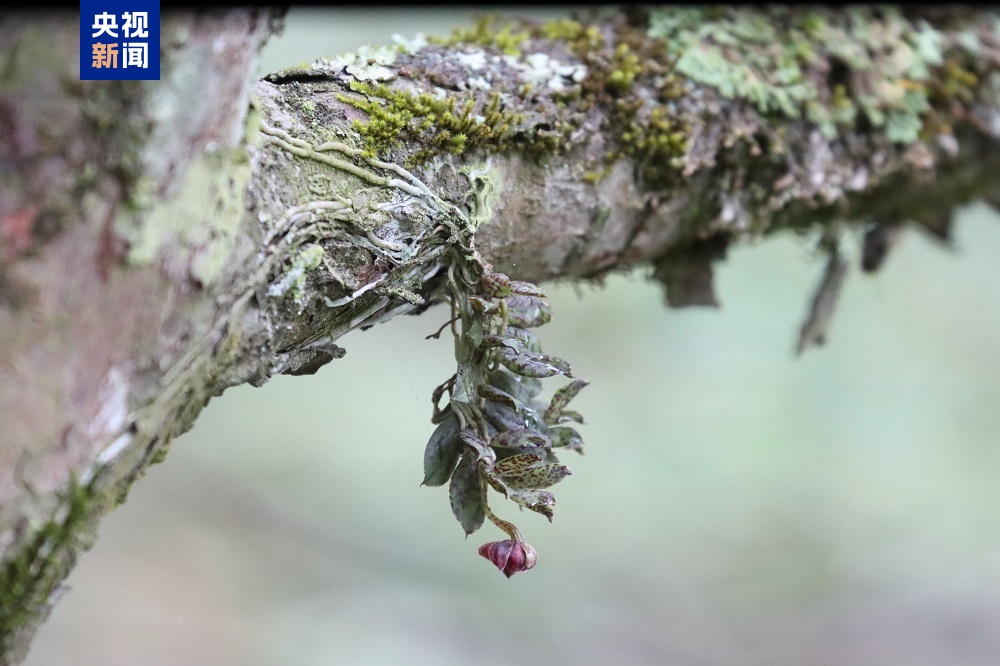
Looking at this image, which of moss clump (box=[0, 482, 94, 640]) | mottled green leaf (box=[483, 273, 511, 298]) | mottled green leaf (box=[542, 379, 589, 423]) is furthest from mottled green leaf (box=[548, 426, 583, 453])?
moss clump (box=[0, 482, 94, 640])

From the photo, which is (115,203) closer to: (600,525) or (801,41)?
(801,41)

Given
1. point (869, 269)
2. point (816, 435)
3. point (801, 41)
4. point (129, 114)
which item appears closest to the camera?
point (129, 114)

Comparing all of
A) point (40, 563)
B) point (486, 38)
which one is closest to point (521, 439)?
point (40, 563)

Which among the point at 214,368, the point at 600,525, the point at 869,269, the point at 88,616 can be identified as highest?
the point at 214,368

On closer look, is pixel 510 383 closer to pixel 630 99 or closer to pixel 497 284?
pixel 497 284

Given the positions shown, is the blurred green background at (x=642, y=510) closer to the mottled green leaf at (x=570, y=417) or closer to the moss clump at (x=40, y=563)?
the mottled green leaf at (x=570, y=417)

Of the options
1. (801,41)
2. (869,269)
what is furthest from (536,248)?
(869,269)

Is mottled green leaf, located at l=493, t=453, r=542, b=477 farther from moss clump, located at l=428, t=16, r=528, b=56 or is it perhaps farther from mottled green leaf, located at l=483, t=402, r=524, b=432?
moss clump, located at l=428, t=16, r=528, b=56
